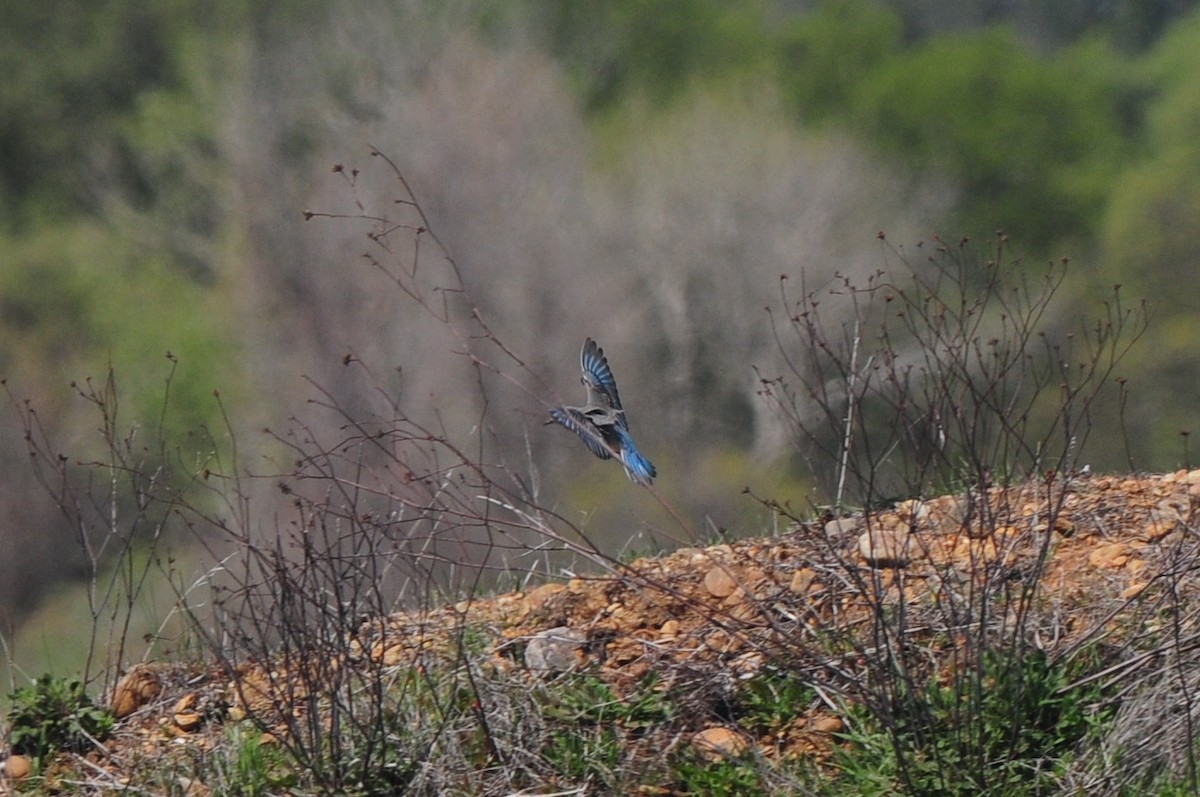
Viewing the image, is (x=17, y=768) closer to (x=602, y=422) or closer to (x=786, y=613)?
(x=602, y=422)

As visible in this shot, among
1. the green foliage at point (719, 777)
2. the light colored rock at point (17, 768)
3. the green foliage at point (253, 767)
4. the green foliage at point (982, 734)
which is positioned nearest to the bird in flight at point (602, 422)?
the green foliage at point (719, 777)

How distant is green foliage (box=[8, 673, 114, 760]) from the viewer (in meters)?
4.57

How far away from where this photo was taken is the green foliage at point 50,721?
4.57 meters

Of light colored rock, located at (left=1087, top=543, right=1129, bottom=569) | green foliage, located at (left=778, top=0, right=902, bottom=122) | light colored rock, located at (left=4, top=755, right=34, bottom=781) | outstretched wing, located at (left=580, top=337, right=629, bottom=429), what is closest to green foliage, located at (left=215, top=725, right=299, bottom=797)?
light colored rock, located at (left=4, top=755, right=34, bottom=781)

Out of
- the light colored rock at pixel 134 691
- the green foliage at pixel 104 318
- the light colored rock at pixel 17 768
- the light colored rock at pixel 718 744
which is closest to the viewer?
the light colored rock at pixel 718 744

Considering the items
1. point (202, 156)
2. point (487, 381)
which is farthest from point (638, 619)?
point (202, 156)

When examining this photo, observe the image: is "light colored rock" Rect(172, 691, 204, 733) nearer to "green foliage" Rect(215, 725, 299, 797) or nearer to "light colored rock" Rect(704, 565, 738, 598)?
"green foliage" Rect(215, 725, 299, 797)

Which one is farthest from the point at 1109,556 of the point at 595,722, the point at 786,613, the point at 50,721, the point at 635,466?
the point at 50,721

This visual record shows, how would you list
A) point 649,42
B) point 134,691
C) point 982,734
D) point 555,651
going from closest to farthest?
point 982,734
point 555,651
point 134,691
point 649,42

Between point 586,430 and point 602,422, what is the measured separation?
77 millimetres

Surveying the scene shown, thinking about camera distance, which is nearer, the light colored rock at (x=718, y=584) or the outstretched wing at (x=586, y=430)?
the outstretched wing at (x=586, y=430)

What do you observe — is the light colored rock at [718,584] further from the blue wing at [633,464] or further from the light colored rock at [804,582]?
the blue wing at [633,464]

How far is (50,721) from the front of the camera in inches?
181

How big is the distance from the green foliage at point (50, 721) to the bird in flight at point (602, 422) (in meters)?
1.70
